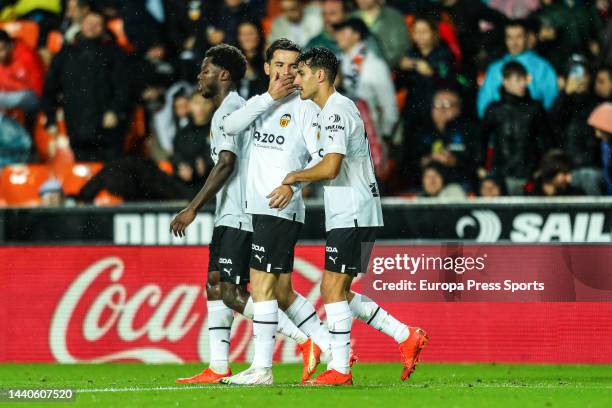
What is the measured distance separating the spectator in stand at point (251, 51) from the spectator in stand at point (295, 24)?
0.32 m

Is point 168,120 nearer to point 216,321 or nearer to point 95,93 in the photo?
point 95,93

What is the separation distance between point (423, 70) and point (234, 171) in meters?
4.64

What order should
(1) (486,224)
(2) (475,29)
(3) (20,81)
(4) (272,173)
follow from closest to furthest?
(4) (272,173) → (1) (486,224) → (2) (475,29) → (3) (20,81)

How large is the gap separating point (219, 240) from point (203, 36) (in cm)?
545

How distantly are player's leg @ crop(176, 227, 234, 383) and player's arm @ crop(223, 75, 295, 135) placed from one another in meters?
0.84

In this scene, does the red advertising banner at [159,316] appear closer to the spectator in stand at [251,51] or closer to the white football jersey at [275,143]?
the spectator in stand at [251,51]

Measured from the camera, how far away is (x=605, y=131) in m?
12.6

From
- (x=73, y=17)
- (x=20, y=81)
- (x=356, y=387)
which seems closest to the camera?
(x=356, y=387)

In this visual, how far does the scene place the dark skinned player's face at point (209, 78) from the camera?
9.23m

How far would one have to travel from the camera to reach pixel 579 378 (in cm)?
969

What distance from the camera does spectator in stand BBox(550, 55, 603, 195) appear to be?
12336mm

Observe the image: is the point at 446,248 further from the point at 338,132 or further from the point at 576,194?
the point at 338,132

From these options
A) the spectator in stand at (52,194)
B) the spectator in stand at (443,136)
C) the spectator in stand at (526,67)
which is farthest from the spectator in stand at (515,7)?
the spectator in stand at (52,194)

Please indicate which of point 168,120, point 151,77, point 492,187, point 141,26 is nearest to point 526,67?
point 492,187
